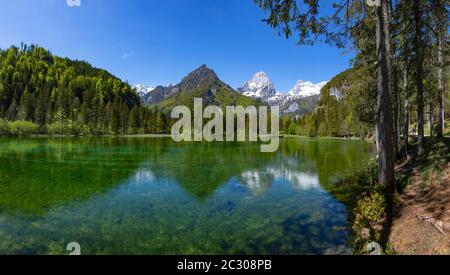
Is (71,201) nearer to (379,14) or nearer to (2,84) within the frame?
(379,14)

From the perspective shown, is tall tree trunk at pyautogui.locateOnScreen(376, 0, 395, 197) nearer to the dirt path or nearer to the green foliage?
the dirt path

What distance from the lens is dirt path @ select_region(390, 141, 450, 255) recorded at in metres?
8.10

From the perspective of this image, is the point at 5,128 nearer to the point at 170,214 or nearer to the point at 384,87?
the point at 170,214

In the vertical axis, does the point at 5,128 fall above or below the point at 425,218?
above

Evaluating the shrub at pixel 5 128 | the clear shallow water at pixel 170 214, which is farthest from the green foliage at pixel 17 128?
the clear shallow water at pixel 170 214

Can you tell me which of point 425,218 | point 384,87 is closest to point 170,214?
point 425,218

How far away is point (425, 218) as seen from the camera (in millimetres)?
9672

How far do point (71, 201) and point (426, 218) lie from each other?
18972 mm

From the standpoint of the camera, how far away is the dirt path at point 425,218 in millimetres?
8102

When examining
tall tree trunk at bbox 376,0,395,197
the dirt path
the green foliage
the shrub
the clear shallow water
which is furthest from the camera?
the green foliage

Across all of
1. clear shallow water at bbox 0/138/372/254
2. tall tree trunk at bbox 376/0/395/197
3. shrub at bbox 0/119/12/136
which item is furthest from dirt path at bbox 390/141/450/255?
shrub at bbox 0/119/12/136

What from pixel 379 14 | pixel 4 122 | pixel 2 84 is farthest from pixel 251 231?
pixel 2 84

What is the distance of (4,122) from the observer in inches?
4429

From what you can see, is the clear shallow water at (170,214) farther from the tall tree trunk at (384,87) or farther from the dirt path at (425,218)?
the tall tree trunk at (384,87)
